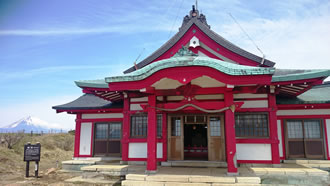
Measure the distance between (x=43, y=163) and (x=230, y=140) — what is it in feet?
49.3

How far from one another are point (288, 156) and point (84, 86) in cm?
924

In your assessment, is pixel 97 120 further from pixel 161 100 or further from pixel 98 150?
pixel 161 100

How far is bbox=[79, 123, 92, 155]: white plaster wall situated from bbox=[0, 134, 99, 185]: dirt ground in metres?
1.52

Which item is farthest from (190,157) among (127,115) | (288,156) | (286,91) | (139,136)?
(286,91)

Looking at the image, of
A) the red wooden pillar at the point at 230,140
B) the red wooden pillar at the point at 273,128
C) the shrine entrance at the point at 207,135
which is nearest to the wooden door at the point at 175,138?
the shrine entrance at the point at 207,135

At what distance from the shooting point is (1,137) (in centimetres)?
2464

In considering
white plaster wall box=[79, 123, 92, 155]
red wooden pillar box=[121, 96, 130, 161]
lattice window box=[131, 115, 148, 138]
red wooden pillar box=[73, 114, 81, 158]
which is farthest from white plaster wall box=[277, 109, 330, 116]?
red wooden pillar box=[73, 114, 81, 158]

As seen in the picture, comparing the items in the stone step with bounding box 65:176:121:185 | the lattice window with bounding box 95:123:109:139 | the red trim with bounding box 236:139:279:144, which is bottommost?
the stone step with bounding box 65:176:121:185

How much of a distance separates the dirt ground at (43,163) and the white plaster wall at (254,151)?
7000 millimetres

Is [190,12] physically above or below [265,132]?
above

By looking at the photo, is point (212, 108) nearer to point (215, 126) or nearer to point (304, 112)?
point (215, 126)

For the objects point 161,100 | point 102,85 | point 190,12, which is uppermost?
point 190,12

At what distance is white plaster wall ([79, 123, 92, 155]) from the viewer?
12.3 metres

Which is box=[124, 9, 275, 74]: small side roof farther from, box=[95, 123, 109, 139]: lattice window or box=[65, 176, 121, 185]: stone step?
box=[65, 176, 121, 185]: stone step
